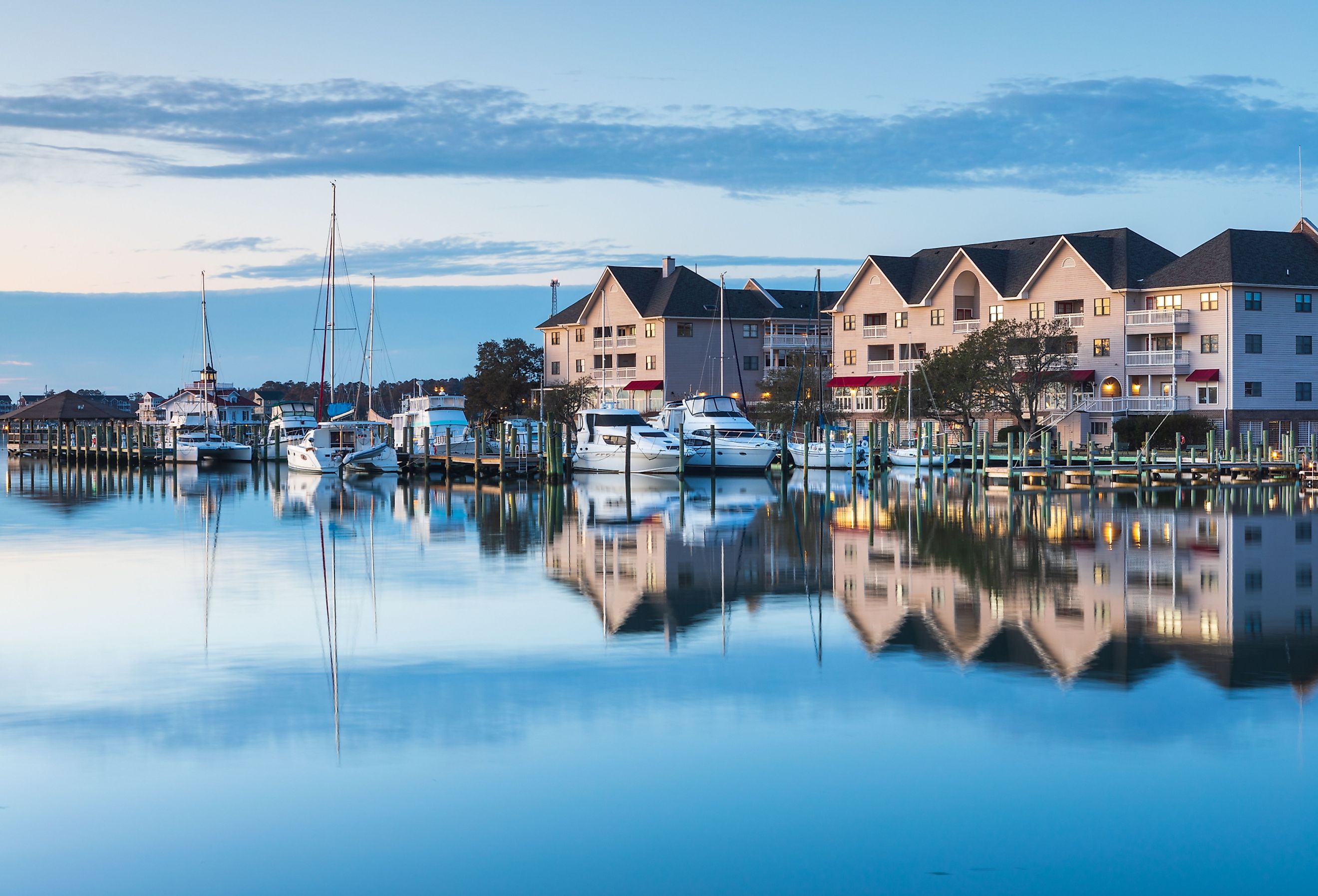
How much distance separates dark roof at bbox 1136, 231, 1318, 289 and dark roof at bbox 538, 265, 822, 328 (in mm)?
Result: 30386

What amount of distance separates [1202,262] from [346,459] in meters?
45.1

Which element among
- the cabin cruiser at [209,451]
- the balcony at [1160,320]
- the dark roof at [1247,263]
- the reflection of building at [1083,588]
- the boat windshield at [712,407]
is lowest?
the reflection of building at [1083,588]

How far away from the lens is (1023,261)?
8569 centimetres

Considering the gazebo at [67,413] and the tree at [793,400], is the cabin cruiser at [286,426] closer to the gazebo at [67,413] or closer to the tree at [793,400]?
the tree at [793,400]

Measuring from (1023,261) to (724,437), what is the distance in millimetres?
28401

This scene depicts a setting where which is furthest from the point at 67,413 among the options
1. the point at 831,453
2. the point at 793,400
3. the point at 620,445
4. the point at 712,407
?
the point at 831,453

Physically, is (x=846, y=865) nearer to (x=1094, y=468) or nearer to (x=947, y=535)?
(x=947, y=535)

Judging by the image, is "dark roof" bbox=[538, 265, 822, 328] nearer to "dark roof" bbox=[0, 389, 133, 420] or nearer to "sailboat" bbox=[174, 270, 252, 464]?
"sailboat" bbox=[174, 270, 252, 464]

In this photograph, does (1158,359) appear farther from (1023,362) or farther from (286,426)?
(286,426)

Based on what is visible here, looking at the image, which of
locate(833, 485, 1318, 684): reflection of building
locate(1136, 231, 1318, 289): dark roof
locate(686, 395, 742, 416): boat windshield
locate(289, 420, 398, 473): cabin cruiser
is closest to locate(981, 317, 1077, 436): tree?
locate(1136, 231, 1318, 289): dark roof

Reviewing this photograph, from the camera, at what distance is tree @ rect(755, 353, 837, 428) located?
84438mm

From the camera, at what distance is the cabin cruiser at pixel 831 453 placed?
226ft

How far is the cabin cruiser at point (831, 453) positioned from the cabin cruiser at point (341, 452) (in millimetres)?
19659

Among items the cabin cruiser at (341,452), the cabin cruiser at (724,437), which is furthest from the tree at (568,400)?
the cabin cruiser at (724,437)
